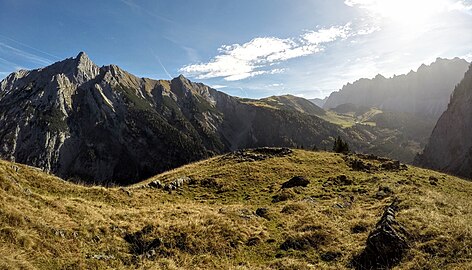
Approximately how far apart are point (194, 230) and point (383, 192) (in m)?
22.4

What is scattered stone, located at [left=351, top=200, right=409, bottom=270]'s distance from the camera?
15.6 m

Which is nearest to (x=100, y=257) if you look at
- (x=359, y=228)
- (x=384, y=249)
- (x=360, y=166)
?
(x=384, y=249)

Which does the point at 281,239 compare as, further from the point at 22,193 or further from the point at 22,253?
the point at 22,193

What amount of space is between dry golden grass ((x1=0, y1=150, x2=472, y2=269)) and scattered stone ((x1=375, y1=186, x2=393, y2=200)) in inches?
26.4

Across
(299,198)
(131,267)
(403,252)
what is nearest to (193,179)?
(299,198)

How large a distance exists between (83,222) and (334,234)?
16380 mm

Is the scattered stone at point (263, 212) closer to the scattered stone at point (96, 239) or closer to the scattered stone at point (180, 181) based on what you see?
the scattered stone at point (180, 181)

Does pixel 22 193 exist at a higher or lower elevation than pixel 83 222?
higher

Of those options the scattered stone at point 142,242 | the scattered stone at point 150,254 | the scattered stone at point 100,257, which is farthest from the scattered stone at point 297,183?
the scattered stone at point 100,257

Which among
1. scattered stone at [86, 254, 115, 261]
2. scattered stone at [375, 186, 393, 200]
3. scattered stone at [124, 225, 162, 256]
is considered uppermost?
scattered stone at [86, 254, 115, 261]

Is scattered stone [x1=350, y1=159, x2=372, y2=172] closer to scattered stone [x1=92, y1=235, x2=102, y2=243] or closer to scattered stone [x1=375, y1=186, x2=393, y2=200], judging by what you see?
scattered stone [x1=375, y1=186, x2=393, y2=200]

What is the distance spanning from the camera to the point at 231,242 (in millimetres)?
19891

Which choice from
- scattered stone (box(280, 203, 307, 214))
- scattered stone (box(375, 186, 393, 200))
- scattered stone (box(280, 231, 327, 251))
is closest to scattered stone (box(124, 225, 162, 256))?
scattered stone (box(280, 231, 327, 251))

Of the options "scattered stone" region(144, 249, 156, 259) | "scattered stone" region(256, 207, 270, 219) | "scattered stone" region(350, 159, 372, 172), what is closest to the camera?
"scattered stone" region(144, 249, 156, 259)
